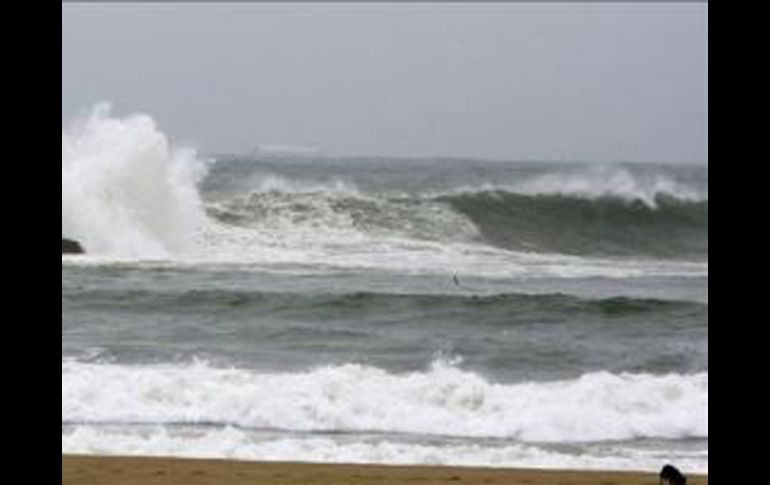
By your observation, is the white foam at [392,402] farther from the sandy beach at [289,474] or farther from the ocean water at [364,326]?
the sandy beach at [289,474]

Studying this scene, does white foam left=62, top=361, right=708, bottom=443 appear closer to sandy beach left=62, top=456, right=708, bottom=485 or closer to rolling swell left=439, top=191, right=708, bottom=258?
sandy beach left=62, top=456, right=708, bottom=485

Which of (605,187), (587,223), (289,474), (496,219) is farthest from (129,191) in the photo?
(289,474)

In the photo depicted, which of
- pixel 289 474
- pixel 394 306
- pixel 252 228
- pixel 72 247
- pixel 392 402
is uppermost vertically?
pixel 252 228

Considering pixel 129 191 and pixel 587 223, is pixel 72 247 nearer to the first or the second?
pixel 129 191

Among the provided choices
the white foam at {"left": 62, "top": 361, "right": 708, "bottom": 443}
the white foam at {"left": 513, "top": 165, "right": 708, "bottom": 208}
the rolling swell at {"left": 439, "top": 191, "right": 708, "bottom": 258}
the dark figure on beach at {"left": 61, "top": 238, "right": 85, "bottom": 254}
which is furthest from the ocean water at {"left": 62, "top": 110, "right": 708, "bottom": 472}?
the white foam at {"left": 513, "top": 165, "right": 708, "bottom": 208}

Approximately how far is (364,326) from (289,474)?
6879 mm

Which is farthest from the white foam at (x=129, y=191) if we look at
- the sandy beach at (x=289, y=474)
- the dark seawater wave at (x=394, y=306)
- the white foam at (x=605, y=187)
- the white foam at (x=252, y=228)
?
the sandy beach at (x=289, y=474)

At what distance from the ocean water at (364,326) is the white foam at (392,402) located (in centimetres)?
2

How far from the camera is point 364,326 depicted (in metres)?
12.6

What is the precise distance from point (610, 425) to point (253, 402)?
242 centimetres
